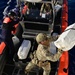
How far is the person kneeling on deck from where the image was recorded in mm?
6293

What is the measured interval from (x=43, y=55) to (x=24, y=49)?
1.39 meters

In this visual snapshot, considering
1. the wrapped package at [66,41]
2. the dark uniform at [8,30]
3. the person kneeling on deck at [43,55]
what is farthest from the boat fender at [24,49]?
the wrapped package at [66,41]

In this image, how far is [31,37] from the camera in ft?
29.0

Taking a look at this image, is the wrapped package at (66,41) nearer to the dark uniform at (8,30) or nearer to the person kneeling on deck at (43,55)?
the person kneeling on deck at (43,55)

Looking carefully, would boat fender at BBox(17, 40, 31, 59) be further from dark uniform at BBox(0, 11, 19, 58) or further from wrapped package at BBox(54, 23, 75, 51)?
wrapped package at BBox(54, 23, 75, 51)

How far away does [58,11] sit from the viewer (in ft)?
33.5

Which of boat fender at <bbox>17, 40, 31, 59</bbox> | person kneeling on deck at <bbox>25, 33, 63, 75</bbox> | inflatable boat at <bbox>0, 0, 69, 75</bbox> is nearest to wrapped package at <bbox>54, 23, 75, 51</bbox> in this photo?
person kneeling on deck at <bbox>25, 33, 63, 75</bbox>

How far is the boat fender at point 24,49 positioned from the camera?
25.1ft

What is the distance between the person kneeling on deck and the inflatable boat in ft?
0.99

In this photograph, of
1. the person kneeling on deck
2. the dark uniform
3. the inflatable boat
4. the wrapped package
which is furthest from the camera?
the dark uniform

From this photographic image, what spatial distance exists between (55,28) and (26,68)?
2.66 meters

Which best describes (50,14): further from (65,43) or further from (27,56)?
(65,43)

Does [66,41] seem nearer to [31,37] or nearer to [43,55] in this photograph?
[43,55]

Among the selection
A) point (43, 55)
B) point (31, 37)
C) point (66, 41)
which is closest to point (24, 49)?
point (31, 37)
